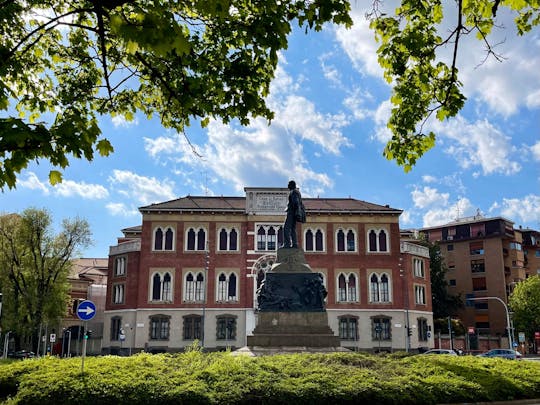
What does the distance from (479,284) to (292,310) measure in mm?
55110

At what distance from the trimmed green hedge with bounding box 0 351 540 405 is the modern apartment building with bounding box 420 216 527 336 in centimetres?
5588

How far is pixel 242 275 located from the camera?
46156 millimetres

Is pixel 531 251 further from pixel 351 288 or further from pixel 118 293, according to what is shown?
pixel 118 293

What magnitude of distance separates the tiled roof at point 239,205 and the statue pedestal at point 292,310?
91.9 ft

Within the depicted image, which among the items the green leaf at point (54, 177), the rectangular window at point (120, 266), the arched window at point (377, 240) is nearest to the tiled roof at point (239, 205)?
the arched window at point (377, 240)

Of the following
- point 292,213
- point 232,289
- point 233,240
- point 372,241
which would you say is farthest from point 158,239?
point 292,213

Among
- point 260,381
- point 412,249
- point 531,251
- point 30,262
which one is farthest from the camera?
point 531,251

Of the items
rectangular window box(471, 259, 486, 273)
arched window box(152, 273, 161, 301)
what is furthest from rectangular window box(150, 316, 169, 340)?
rectangular window box(471, 259, 486, 273)

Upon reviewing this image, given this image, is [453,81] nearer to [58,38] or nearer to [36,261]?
[58,38]

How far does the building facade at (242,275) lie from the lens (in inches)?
1780

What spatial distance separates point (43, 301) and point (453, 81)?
41448 millimetres

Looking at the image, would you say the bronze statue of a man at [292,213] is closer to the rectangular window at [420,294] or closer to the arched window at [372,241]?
the arched window at [372,241]

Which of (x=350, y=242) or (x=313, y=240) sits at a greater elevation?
(x=313, y=240)

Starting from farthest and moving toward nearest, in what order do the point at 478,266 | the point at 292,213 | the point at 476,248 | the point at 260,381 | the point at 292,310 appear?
1. the point at 476,248
2. the point at 478,266
3. the point at 292,213
4. the point at 292,310
5. the point at 260,381
